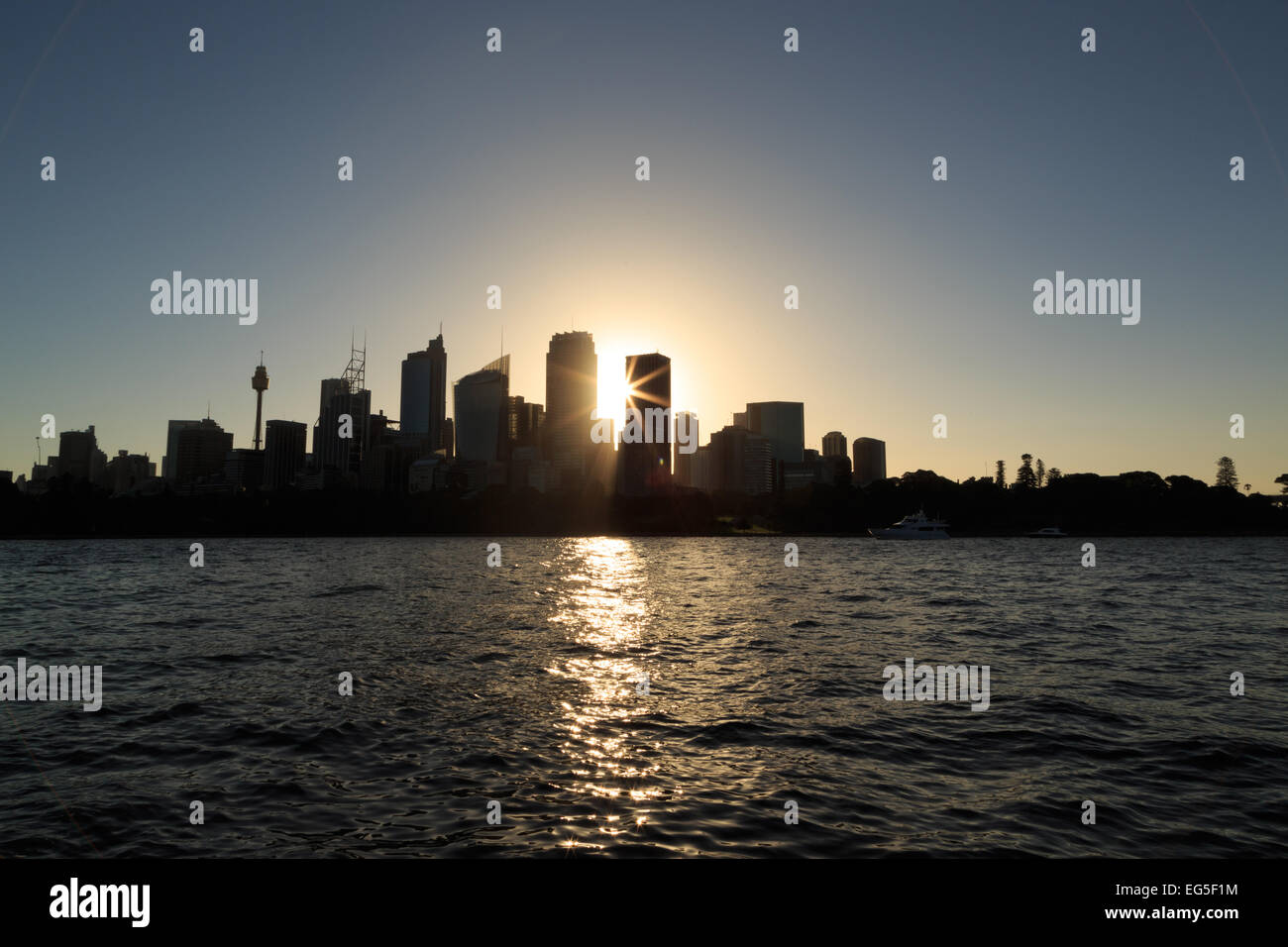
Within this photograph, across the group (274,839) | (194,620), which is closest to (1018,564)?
(194,620)

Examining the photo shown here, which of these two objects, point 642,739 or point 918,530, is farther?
point 918,530

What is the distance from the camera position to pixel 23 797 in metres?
14.6

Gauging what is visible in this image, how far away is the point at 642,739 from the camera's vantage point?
61.5 feet

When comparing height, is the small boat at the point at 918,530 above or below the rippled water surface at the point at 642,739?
below

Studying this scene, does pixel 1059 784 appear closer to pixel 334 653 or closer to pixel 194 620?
pixel 334 653

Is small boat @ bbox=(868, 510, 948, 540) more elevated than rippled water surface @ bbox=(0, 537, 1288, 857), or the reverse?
rippled water surface @ bbox=(0, 537, 1288, 857)

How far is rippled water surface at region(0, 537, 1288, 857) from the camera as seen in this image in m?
13.0

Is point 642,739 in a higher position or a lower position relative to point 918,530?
higher

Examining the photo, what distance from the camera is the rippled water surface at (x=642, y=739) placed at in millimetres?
13016

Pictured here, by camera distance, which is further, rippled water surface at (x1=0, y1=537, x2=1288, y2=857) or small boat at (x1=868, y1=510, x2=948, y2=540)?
small boat at (x1=868, y1=510, x2=948, y2=540)
